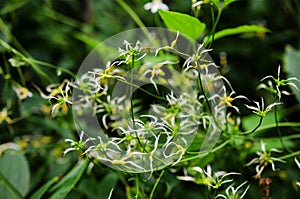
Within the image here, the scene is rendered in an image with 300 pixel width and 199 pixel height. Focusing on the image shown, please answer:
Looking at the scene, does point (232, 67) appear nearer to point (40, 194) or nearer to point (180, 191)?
point (180, 191)

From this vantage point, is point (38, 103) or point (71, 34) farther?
point (71, 34)

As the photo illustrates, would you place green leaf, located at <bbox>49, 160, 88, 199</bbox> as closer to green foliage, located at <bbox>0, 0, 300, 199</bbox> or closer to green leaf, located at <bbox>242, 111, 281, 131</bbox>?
green foliage, located at <bbox>0, 0, 300, 199</bbox>

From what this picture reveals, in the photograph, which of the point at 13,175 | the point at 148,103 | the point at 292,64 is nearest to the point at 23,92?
the point at 13,175

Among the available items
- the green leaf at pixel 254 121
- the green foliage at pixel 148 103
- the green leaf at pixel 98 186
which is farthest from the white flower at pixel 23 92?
the green leaf at pixel 254 121

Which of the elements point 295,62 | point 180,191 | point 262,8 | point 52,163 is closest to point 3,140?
point 52,163

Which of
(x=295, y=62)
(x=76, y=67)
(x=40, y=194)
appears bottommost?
(x=40, y=194)

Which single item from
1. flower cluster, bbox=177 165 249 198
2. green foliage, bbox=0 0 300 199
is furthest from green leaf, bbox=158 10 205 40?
flower cluster, bbox=177 165 249 198

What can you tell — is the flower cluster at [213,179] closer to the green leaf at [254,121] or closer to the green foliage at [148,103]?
the green foliage at [148,103]

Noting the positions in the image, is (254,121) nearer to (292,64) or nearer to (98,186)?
(292,64)
